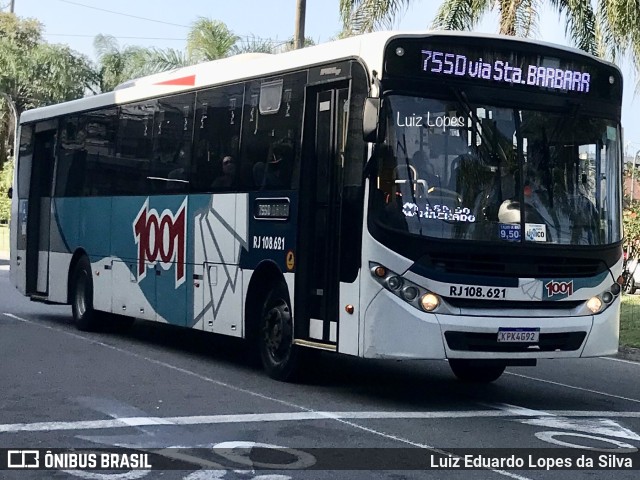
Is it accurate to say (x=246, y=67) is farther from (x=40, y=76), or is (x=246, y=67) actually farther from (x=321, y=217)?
(x=40, y=76)

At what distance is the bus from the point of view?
34.8 ft

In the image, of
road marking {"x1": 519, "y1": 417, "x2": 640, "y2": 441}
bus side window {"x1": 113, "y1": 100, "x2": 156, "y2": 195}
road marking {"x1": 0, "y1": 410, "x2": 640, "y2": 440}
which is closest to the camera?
road marking {"x1": 0, "y1": 410, "x2": 640, "y2": 440}

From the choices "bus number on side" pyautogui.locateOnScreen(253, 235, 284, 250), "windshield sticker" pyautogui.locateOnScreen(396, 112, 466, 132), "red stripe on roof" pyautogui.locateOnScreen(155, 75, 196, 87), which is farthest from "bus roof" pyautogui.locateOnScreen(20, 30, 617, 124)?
"bus number on side" pyautogui.locateOnScreen(253, 235, 284, 250)

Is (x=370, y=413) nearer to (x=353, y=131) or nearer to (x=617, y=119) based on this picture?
(x=353, y=131)

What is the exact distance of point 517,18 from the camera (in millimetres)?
23453

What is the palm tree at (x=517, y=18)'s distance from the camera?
75.7ft

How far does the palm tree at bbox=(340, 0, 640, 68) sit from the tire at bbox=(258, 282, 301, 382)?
12.0 meters

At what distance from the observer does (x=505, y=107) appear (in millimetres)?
10961

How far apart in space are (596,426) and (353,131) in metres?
3.21

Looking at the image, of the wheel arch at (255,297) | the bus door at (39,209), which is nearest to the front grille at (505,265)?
the wheel arch at (255,297)

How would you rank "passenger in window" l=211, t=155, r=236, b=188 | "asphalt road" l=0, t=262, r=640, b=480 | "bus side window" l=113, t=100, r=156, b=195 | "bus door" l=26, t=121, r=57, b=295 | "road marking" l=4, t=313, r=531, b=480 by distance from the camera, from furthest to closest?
"bus door" l=26, t=121, r=57, b=295
"bus side window" l=113, t=100, r=156, b=195
"passenger in window" l=211, t=155, r=236, b=188
"road marking" l=4, t=313, r=531, b=480
"asphalt road" l=0, t=262, r=640, b=480

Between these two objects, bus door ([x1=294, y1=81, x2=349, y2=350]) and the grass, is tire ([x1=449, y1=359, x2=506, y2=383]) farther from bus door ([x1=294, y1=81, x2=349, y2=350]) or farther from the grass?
the grass

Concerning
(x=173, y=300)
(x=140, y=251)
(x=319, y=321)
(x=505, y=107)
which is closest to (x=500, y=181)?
(x=505, y=107)

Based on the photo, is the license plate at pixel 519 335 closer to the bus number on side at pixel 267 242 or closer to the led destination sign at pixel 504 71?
the led destination sign at pixel 504 71
